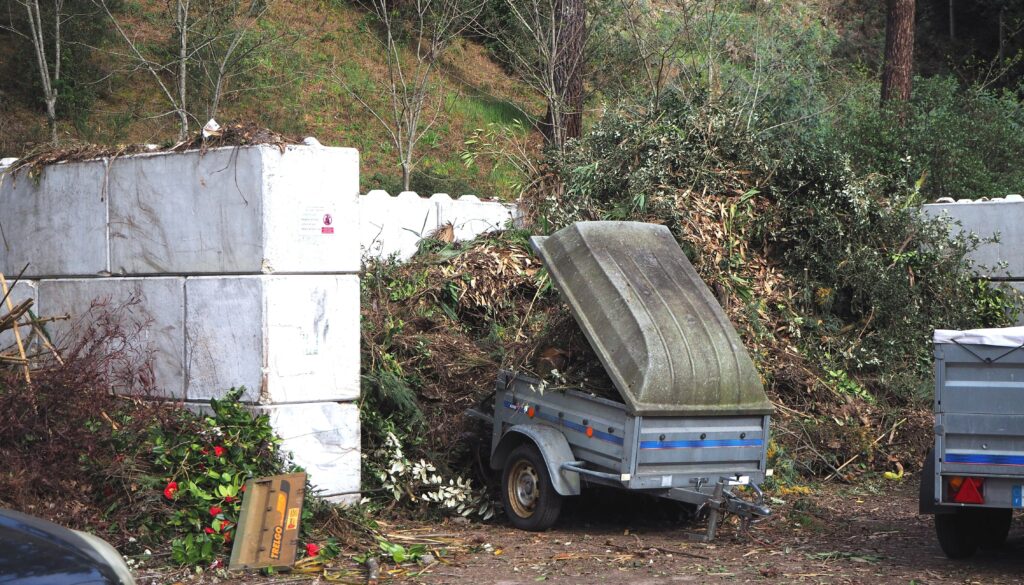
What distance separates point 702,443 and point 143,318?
14.0 ft

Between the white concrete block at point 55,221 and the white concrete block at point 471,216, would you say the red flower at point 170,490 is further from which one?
the white concrete block at point 471,216

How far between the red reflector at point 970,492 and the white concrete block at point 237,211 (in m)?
4.41

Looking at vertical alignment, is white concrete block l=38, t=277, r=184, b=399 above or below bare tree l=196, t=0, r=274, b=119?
below

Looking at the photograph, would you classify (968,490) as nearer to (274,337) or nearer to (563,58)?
(274,337)

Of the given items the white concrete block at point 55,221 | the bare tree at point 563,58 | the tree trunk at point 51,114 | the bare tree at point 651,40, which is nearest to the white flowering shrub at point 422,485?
the white concrete block at point 55,221

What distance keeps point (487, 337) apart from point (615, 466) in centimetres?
309

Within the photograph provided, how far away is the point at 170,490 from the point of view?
273 inches

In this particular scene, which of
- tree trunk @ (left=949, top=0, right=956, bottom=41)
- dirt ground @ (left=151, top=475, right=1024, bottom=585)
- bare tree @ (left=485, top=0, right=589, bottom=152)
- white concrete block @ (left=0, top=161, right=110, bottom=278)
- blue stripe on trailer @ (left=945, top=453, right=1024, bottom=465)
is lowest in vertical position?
dirt ground @ (left=151, top=475, right=1024, bottom=585)

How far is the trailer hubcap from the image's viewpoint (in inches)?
319

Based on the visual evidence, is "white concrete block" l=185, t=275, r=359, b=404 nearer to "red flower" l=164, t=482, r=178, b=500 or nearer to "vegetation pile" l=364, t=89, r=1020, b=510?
"red flower" l=164, t=482, r=178, b=500

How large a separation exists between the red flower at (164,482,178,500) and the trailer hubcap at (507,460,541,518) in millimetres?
2559

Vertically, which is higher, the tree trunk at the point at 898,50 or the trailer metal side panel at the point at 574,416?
the tree trunk at the point at 898,50

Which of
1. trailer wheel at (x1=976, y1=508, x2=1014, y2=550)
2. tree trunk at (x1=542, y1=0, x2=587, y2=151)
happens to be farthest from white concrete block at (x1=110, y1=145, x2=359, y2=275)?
tree trunk at (x1=542, y1=0, x2=587, y2=151)

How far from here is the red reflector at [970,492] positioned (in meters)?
6.64
